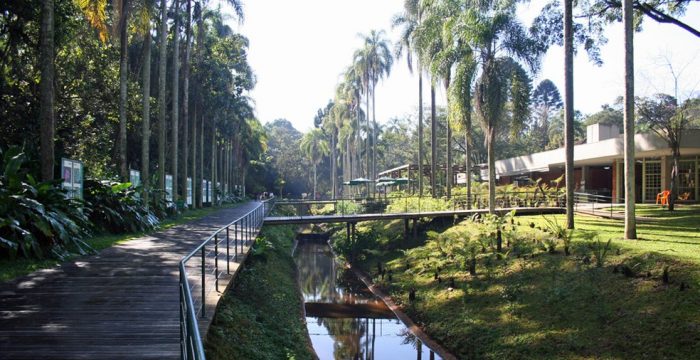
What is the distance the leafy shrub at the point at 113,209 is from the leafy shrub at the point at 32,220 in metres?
4.16

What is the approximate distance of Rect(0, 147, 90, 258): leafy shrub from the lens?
9.56 metres

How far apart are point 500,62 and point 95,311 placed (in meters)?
18.7

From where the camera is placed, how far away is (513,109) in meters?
21.4

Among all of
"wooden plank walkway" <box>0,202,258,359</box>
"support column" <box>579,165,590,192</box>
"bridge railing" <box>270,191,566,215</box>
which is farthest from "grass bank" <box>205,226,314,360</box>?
"support column" <box>579,165,590,192</box>

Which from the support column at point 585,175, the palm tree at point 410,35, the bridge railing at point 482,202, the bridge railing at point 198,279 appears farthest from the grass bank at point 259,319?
the support column at point 585,175

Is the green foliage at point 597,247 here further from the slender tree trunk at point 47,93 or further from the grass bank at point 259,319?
the slender tree trunk at point 47,93

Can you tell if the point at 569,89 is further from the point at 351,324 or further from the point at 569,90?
the point at 351,324

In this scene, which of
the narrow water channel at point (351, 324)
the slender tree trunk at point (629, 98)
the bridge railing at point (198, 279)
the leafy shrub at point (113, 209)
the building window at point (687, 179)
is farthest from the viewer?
the building window at point (687, 179)

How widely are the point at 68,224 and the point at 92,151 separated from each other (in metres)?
13.1

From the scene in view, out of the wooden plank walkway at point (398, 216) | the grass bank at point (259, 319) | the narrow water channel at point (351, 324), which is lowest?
the narrow water channel at point (351, 324)

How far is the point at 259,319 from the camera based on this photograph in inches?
455

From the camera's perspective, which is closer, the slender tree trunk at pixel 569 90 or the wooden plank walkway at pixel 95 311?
the wooden plank walkway at pixel 95 311

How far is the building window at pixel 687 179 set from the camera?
27969 millimetres

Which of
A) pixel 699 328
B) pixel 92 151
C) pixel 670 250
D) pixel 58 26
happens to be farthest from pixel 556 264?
pixel 92 151
